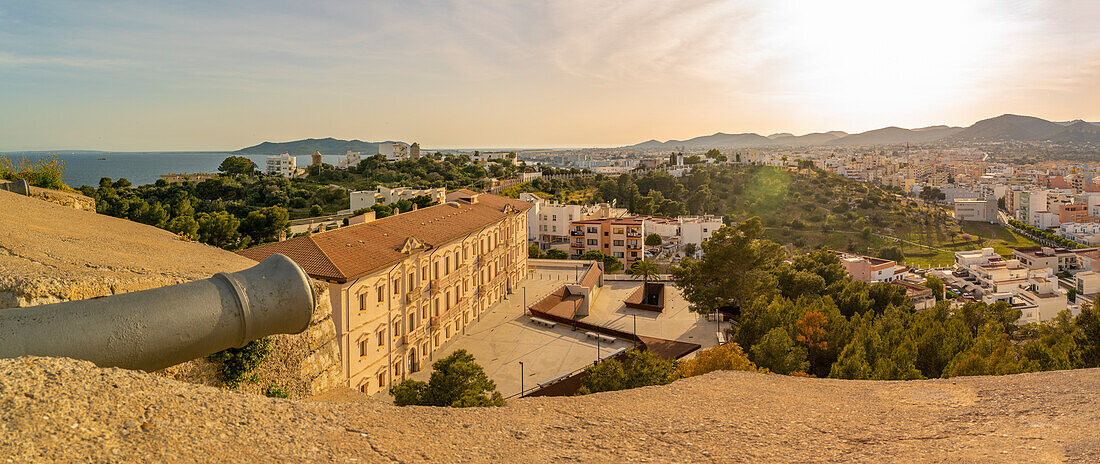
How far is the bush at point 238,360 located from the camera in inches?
220

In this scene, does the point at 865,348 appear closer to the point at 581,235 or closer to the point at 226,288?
the point at 226,288

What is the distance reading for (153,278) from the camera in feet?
18.3

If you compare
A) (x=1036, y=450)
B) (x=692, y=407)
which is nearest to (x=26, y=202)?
(x=692, y=407)

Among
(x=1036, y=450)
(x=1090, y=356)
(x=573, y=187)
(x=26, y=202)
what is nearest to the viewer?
(x=1036, y=450)

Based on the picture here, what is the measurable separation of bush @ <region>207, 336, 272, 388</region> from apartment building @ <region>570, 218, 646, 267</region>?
179 ft

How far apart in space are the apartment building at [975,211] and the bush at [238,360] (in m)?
135

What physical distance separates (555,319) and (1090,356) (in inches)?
905

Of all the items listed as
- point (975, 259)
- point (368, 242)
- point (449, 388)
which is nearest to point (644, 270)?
point (368, 242)

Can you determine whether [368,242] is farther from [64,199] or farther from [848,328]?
[848,328]

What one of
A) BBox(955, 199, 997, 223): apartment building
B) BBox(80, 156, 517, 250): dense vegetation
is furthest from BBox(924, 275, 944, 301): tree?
BBox(955, 199, 997, 223): apartment building

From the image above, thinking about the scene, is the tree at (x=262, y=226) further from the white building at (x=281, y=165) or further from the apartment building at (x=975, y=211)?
the apartment building at (x=975, y=211)

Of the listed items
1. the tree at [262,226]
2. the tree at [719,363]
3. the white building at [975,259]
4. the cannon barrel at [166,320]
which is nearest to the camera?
the cannon barrel at [166,320]

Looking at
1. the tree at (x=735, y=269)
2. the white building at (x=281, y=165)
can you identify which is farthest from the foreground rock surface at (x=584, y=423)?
the white building at (x=281, y=165)

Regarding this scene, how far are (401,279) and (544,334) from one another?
1008cm
